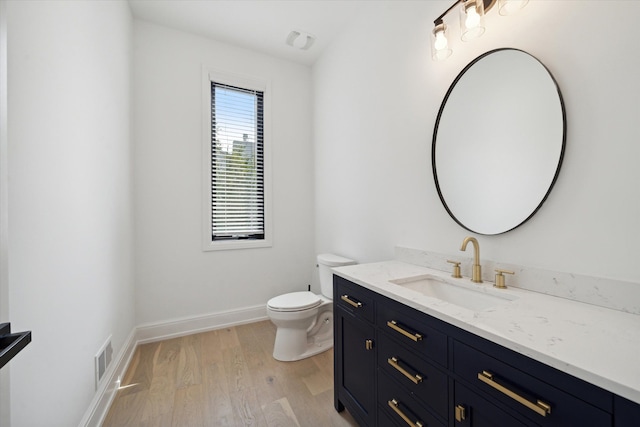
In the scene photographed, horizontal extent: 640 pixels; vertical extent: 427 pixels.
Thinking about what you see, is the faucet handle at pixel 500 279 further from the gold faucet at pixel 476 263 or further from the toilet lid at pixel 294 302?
the toilet lid at pixel 294 302

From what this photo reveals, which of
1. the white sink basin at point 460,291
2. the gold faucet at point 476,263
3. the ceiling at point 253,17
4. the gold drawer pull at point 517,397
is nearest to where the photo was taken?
the gold drawer pull at point 517,397

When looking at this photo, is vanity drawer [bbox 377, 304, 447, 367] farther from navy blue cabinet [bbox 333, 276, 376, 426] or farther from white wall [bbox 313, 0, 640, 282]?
white wall [bbox 313, 0, 640, 282]

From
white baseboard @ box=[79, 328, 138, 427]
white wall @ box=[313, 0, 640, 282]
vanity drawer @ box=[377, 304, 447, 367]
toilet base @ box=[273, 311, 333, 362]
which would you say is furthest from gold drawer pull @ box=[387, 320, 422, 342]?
white baseboard @ box=[79, 328, 138, 427]

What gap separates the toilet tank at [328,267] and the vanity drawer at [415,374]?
1.07m

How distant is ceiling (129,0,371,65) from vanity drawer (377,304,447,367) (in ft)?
7.81

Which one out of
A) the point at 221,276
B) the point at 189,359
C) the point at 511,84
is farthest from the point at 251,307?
the point at 511,84

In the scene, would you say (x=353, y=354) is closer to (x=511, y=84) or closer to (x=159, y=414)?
(x=159, y=414)

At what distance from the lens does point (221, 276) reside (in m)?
2.68

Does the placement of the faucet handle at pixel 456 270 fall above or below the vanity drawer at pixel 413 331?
above

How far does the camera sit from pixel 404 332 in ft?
3.49

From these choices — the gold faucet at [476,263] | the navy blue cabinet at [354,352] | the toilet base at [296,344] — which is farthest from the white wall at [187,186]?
the gold faucet at [476,263]

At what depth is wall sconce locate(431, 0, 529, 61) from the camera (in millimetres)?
1181

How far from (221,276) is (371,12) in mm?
2705

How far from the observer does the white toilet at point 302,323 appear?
6.70 feet
